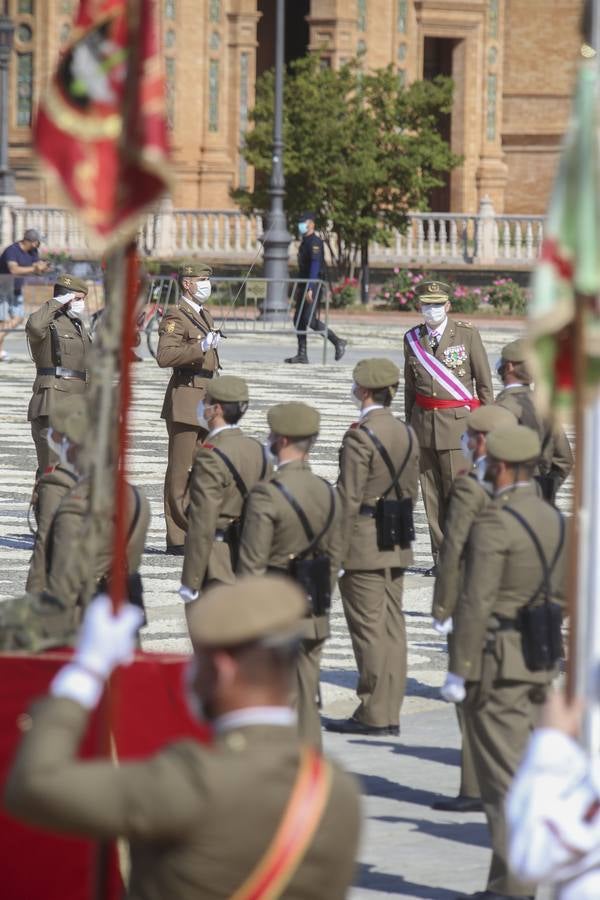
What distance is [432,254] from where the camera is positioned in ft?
142

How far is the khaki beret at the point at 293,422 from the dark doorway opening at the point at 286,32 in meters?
42.4

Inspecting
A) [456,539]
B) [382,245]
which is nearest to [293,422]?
[456,539]

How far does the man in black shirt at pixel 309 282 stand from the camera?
29891 mm

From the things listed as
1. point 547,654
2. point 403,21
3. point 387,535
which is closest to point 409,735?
point 387,535

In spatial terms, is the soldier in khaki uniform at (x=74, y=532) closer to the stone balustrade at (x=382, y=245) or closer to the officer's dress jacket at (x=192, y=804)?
the officer's dress jacket at (x=192, y=804)

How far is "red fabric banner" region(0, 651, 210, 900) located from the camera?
16.7 feet

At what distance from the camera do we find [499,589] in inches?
302

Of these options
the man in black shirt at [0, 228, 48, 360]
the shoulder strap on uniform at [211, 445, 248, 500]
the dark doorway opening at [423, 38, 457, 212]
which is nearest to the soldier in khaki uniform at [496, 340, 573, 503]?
the shoulder strap on uniform at [211, 445, 248, 500]

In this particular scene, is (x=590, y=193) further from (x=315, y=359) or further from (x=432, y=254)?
(x=432, y=254)

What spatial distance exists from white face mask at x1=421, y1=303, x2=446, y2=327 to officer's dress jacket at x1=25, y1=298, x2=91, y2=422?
2451 mm

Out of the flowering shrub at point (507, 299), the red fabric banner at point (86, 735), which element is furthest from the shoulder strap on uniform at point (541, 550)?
the flowering shrub at point (507, 299)

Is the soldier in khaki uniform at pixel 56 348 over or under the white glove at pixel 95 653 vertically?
over

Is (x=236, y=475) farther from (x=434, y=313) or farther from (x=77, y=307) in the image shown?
(x=77, y=307)

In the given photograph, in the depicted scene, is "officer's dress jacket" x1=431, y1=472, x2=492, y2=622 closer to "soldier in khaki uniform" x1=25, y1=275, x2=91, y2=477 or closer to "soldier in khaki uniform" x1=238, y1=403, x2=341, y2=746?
"soldier in khaki uniform" x1=238, y1=403, x2=341, y2=746
